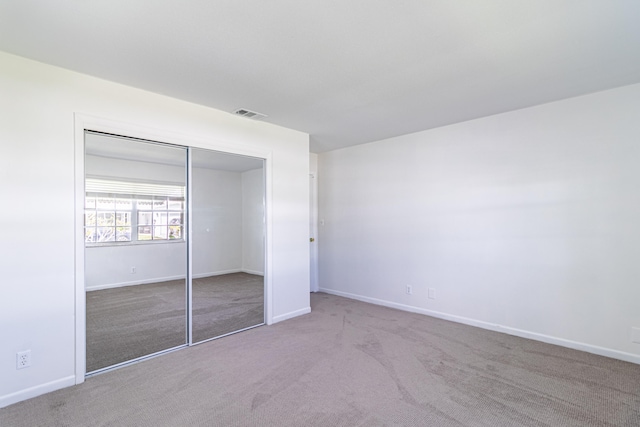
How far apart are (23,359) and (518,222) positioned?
475 centimetres

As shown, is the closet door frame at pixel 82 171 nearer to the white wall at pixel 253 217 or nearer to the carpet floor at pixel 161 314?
the carpet floor at pixel 161 314

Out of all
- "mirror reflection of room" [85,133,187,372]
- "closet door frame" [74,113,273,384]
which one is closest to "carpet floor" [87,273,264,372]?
"mirror reflection of room" [85,133,187,372]

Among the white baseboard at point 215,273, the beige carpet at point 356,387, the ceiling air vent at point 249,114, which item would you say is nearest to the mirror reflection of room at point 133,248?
the white baseboard at point 215,273

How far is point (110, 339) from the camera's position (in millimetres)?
3205

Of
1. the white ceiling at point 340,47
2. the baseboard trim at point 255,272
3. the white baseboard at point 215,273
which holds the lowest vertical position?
the baseboard trim at point 255,272

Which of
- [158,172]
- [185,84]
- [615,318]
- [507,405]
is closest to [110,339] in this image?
[158,172]

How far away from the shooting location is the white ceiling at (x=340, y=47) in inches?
73.7

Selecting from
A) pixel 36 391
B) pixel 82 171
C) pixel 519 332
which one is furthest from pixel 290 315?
pixel 82 171

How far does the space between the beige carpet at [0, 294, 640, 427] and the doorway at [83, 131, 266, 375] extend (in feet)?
1.47

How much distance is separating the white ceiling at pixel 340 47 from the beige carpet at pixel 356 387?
255 cm

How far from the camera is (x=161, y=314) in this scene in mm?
3670

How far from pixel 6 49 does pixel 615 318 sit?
5572 mm

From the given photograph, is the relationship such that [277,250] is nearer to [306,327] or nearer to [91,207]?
[306,327]

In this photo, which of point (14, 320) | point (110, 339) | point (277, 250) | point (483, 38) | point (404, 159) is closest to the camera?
point (483, 38)
